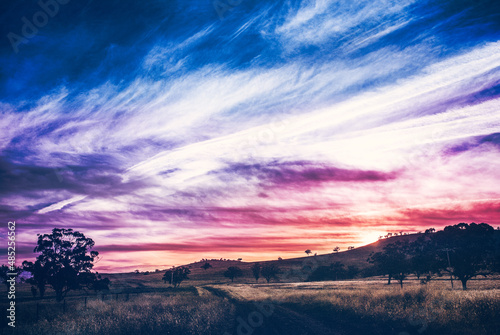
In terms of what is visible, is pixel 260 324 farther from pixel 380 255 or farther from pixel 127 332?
pixel 380 255

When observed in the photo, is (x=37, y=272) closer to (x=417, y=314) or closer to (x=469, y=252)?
(x=417, y=314)

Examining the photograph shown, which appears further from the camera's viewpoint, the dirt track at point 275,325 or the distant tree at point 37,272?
the distant tree at point 37,272

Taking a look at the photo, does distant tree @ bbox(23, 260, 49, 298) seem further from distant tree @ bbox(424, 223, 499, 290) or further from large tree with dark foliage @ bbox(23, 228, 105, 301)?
distant tree @ bbox(424, 223, 499, 290)

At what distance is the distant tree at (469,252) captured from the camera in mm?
36594

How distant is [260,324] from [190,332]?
4.32 meters

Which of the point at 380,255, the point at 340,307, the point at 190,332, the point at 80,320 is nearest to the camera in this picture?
the point at 190,332

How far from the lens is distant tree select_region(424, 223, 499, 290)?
120ft

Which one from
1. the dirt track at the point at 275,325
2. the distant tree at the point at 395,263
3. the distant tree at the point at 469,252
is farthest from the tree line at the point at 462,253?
the dirt track at the point at 275,325

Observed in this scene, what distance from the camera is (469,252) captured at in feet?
123

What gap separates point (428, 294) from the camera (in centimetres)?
1897

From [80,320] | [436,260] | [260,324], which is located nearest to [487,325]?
[260,324]

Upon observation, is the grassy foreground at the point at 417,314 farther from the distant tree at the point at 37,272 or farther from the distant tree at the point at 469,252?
the distant tree at the point at 37,272

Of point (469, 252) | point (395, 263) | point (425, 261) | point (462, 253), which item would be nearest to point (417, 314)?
point (462, 253)

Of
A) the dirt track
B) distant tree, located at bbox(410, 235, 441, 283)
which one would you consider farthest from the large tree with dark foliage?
distant tree, located at bbox(410, 235, 441, 283)
